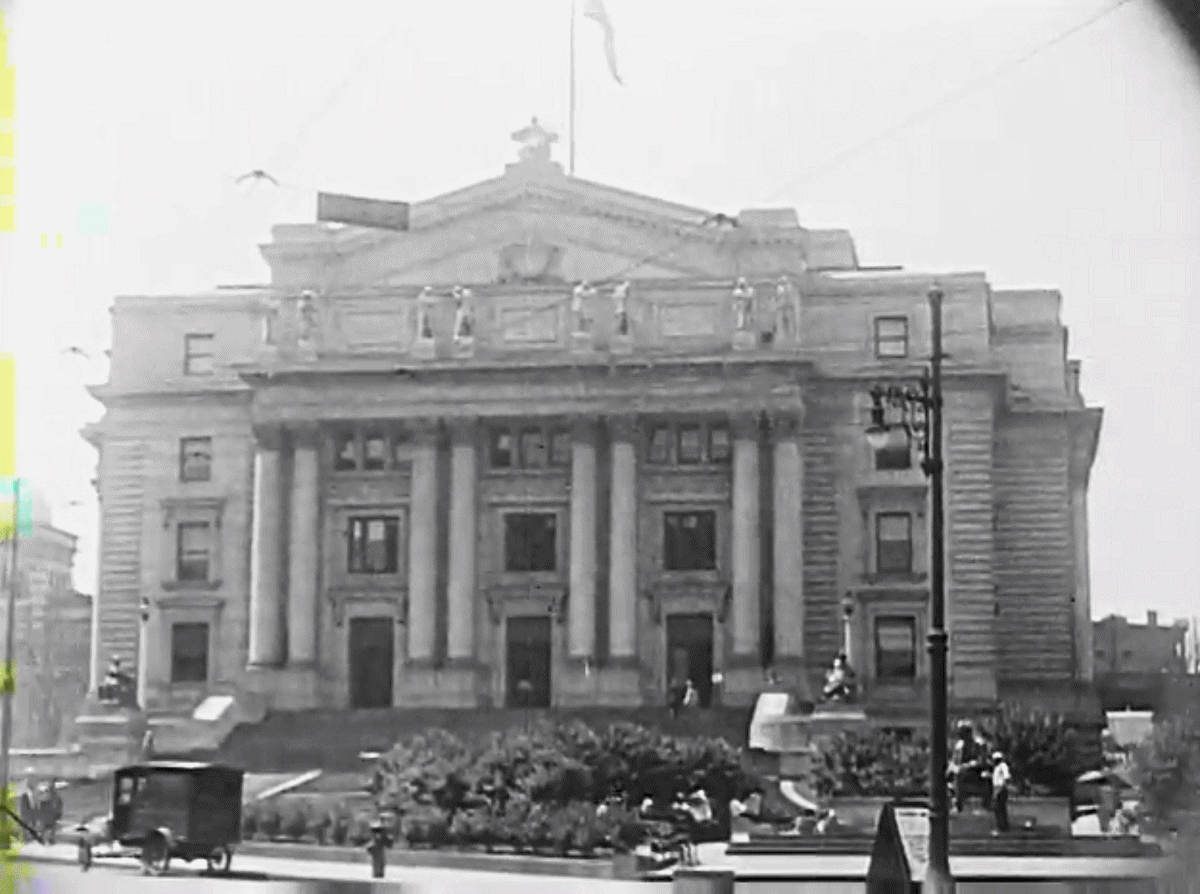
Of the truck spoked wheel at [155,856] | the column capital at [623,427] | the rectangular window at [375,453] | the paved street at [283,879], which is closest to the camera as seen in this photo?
the paved street at [283,879]

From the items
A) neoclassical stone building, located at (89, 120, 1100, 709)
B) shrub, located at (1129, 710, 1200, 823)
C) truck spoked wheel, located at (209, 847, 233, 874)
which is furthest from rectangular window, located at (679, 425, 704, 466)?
truck spoked wheel, located at (209, 847, 233, 874)

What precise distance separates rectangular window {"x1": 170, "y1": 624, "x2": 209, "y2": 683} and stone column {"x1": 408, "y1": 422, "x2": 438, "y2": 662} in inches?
18.3

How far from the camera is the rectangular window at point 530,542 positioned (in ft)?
13.9

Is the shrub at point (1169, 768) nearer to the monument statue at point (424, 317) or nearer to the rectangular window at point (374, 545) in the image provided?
the rectangular window at point (374, 545)

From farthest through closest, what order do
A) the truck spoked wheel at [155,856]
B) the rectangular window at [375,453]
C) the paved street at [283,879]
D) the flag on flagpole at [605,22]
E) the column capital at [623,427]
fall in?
the rectangular window at [375,453]
the column capital at [623,427]
the flag on flagpole at [605,22]
the truck spoked wheel at [155,856]
the paved street at [283,879]

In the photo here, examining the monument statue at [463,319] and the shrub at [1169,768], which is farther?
the monument statue at [463,319]

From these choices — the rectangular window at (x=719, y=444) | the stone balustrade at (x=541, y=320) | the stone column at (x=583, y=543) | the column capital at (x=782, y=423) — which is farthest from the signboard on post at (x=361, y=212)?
the column capital at (x=782, y=423)

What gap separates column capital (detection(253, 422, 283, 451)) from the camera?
14.1ft

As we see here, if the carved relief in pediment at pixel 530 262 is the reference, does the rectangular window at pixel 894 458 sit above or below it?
below

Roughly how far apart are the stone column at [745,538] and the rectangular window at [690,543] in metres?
0.06

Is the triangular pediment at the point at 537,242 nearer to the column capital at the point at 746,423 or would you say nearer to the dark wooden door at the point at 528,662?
the column capital at the point at 746,423

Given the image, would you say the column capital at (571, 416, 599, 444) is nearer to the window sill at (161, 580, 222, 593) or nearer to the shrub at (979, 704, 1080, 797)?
the window sill at (161, 580, 222, 593)

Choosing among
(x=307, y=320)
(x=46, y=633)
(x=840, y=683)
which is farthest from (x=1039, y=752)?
(x=46, y=633)

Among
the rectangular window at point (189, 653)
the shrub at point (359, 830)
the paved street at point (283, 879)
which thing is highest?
the rectangular window at point (189, 653)
